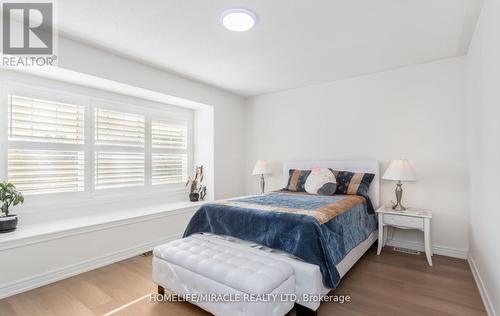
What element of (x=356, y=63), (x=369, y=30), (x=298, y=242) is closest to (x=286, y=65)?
(x=356, y=63)

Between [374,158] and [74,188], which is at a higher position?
[374,158]

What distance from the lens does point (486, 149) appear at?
1.93 meters

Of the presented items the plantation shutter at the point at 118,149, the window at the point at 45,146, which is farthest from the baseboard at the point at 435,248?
the window at the point at 45,146

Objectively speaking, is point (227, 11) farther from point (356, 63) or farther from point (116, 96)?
point (116, 96)

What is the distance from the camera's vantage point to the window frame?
2570mm

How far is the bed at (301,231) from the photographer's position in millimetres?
1826

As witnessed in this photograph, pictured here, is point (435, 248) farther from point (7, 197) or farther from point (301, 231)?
point (7, 197)

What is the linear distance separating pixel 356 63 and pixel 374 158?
1299 millimetres

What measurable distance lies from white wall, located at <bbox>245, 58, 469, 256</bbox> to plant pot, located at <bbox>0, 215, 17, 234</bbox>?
3.43m

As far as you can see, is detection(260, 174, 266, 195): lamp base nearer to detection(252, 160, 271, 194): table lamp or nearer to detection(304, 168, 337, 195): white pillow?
detection(252, 160, 271, 194): table lamp

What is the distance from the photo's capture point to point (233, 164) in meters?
4.61

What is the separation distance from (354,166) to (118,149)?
10.9 ft

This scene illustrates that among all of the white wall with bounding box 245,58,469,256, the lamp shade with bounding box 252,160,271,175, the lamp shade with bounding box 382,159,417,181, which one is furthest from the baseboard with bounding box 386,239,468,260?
the lamp shade with bounding box 252,160,271,175

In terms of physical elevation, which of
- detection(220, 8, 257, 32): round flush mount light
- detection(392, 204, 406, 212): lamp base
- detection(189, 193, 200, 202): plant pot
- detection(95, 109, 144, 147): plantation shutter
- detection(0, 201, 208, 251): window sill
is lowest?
detection(0, 201, 208, 251): window sill
